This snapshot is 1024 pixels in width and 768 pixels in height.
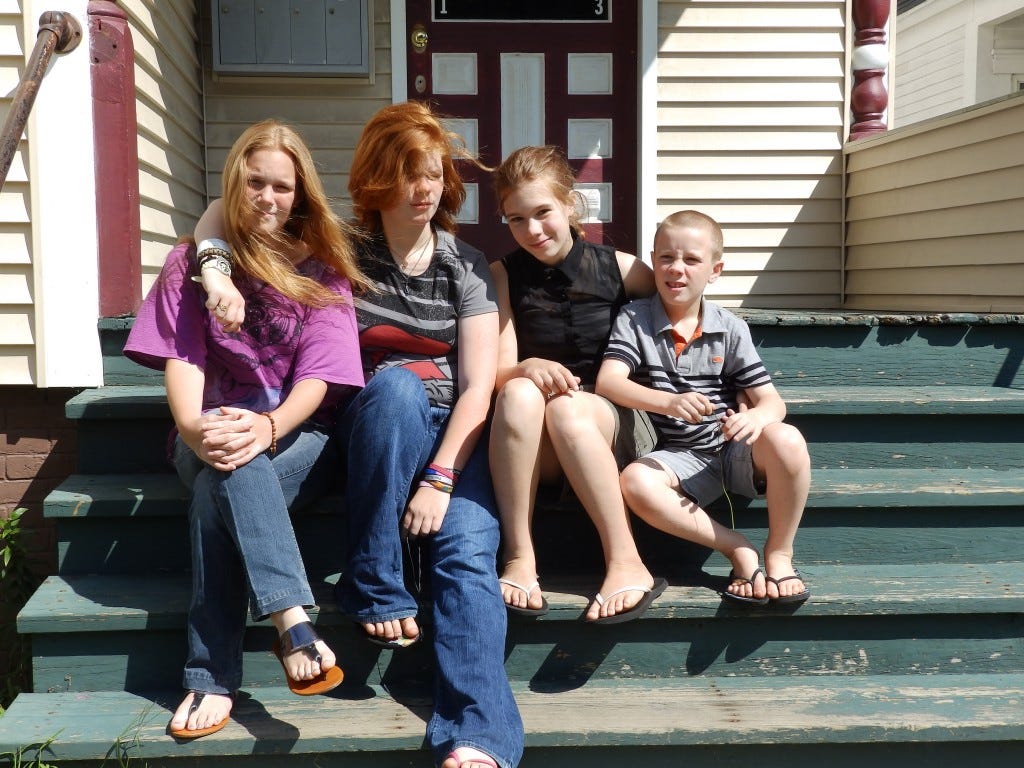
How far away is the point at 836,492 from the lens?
7.71ft

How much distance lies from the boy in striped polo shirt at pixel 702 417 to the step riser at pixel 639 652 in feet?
0.45

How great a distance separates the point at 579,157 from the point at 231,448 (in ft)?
9.97

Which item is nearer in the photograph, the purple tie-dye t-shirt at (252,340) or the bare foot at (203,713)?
the bare foot at (203,713)

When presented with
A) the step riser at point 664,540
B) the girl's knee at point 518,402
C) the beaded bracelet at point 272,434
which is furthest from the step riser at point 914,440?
the beaded bracelet at point 272,434

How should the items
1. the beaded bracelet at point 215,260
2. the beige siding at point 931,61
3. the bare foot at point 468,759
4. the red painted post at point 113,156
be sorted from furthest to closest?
the beige siding at point 931,61
the red painted post at point 113,156
the beaded bracelet at point 215,260
the bare foot at point 468,759

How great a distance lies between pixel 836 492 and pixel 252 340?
4.87 feet

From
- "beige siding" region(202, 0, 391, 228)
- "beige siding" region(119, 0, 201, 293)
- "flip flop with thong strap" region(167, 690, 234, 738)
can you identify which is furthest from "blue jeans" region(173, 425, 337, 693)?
"beige siding" region(202, 0, 391, 228)

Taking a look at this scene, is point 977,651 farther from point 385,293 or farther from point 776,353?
point 385,293

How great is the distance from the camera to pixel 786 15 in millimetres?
4383

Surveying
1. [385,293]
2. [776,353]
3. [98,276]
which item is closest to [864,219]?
[776,353]

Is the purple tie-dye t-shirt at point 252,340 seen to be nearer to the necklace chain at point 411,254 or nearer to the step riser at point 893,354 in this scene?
the necklace chain at point 411,254

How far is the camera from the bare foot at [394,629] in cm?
195

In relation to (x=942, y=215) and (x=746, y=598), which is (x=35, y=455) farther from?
(x=942, y=215)

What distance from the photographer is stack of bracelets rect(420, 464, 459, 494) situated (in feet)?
6.72
